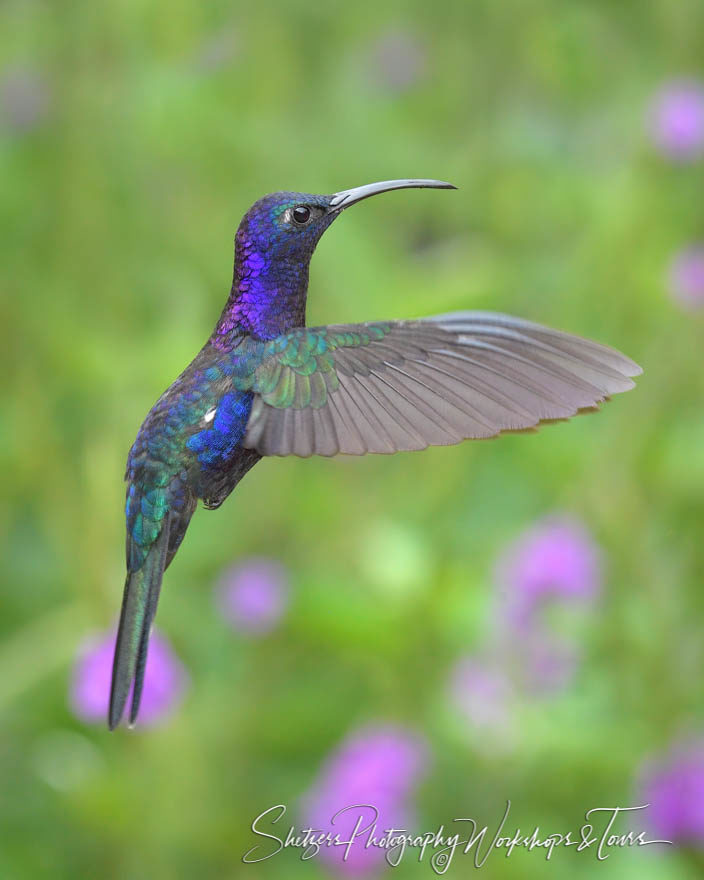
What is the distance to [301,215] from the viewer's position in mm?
549

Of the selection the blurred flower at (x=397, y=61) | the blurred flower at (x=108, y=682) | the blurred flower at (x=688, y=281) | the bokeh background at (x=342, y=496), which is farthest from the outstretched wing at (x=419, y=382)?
the blurred flower at (x=397, y=61)

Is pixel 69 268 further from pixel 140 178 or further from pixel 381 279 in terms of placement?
pixel 381 279

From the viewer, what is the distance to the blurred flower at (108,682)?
147cm

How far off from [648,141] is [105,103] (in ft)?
3.47

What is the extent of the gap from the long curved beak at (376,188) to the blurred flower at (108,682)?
3.18 ft

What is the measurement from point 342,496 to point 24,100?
3.31 feet

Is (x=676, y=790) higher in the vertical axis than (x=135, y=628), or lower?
higher

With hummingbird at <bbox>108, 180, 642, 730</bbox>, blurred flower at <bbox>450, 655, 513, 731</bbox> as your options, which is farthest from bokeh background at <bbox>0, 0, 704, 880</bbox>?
hummingbird at <bbox>108, 180, 642, 730</bbox>

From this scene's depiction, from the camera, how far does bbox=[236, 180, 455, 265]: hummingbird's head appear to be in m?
0.55

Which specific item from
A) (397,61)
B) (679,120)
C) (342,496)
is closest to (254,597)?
(342,496)

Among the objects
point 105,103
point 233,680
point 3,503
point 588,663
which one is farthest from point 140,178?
point 588,663

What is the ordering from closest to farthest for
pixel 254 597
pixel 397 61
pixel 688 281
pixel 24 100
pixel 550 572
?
1. pixel 550 572
2. pixel 254 597
3. pixel 688 281
4. pixel 24 100
5. pixel 397 61

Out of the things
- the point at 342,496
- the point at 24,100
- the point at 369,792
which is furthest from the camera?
the point at 24,100

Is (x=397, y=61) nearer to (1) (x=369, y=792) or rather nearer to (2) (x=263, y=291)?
(1) (x=369, y=792)
